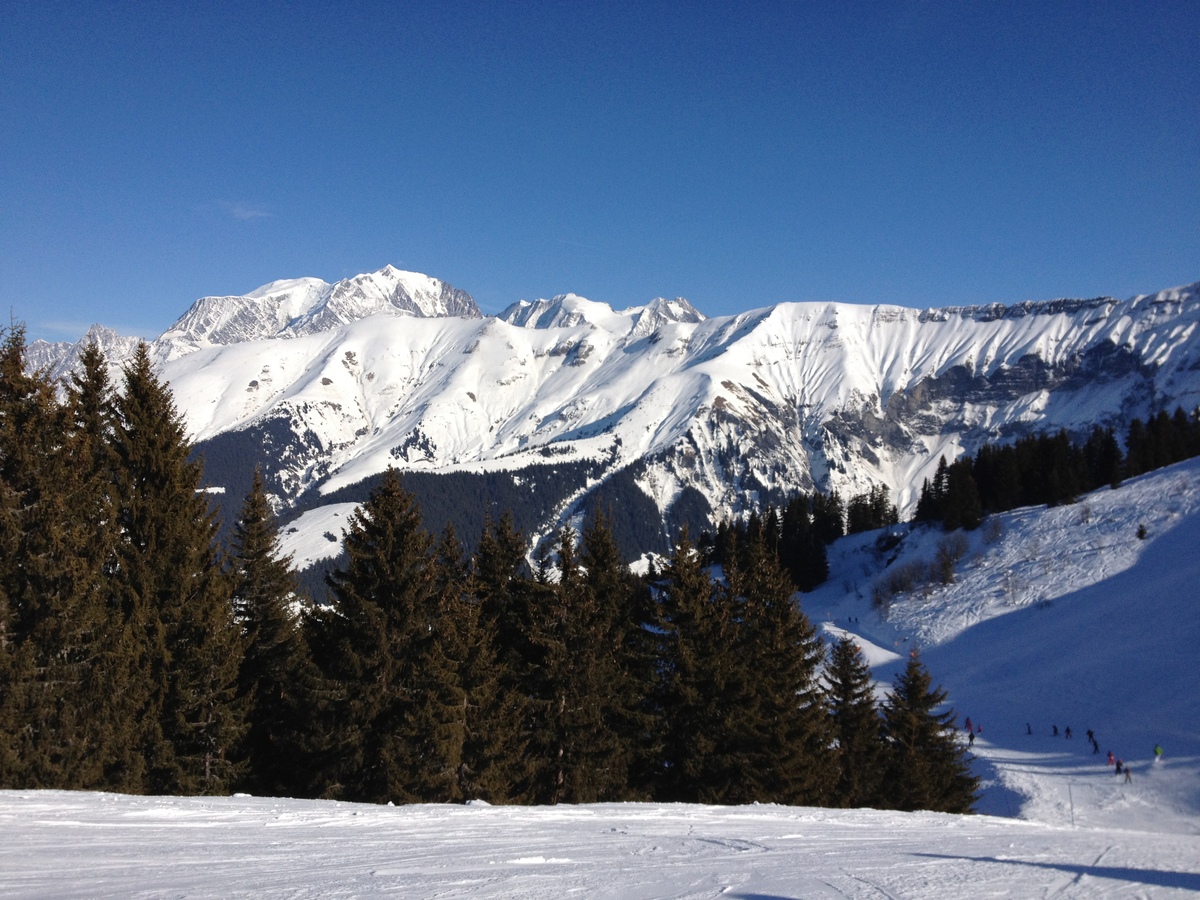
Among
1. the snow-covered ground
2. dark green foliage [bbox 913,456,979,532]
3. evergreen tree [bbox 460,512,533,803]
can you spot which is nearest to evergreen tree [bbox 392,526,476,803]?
evergreen tree [bbox 460,512,533,803]

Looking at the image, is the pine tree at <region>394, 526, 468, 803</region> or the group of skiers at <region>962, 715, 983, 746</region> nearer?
the pine tree at <region>394, 526, 468, 803</region>

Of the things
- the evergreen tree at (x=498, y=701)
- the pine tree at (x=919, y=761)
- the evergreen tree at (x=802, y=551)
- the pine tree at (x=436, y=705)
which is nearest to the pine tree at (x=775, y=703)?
the pine tree at (x=919, y=761)

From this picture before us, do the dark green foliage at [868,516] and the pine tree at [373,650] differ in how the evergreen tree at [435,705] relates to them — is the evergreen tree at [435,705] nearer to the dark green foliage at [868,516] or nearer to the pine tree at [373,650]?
the pine tree at [373,650]

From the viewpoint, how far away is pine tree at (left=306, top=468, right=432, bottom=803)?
17.8 m

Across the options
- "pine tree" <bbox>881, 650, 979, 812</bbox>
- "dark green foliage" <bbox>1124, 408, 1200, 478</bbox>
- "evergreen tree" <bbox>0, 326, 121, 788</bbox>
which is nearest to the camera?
"evergreen tree" <bbox>0, 326, 121, 788</bbox>

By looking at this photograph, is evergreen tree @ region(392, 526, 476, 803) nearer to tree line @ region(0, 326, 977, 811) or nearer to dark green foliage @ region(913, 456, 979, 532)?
tree line @ region(0, 326, 977, 811)

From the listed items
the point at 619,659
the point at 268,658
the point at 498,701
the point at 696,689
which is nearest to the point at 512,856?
the point at 498,701

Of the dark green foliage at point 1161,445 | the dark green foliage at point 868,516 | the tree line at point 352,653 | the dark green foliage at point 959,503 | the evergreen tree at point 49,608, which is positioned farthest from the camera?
the dark green foliage at point 868,516

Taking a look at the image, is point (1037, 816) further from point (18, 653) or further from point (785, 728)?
point (18, 653)

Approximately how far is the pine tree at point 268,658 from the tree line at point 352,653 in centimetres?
8

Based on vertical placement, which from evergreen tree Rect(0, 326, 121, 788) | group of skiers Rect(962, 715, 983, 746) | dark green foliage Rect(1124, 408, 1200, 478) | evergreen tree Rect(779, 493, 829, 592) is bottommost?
group of skiers Rect(962, 715, 983, 746)

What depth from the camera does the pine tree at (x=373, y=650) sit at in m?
17.8

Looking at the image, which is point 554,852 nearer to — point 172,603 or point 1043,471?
point 172,603

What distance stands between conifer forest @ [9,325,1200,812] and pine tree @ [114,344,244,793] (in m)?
0.05
